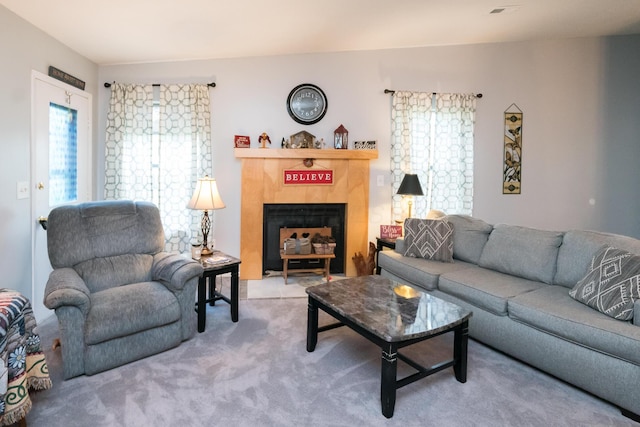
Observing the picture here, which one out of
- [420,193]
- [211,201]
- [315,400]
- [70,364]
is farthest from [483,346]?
[70,364]

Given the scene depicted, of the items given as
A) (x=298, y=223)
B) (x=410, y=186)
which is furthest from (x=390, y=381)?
A: (x=298, y=223)

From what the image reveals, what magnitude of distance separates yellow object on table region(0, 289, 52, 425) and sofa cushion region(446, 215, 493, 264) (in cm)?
328

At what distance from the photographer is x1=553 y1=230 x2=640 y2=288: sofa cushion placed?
2631mm

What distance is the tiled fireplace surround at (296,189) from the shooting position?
14.4 ft

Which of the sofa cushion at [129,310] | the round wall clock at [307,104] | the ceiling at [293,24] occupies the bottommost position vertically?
the sofa cushion at [129,310]

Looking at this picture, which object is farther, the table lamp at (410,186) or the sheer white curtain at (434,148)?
the sheer white curtain at (434,148)

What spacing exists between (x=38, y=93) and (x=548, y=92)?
5.68 meters

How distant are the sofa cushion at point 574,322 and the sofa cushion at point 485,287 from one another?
8 cm

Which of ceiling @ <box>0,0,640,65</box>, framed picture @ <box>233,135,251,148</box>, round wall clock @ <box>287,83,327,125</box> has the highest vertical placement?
ceiling @ <box>0,0,640,65</box>

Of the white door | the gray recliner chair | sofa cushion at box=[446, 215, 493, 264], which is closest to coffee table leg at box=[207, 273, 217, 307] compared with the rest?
the gray recliner chair

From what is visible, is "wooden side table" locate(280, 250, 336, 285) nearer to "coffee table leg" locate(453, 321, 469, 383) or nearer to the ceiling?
"coffee table leg" locate(453, 321, 469, 383)

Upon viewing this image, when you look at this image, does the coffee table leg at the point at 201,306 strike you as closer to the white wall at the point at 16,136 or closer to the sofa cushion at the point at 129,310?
the sofa cushion at the point at 129,310

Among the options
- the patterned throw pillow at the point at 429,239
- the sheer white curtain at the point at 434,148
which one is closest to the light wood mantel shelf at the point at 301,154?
the sheer white curtain at the point at 434,148

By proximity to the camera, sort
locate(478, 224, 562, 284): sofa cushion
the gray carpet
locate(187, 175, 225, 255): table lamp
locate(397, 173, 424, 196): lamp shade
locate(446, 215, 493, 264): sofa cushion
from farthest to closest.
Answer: locate(397, 173, 424, 196): lamp shade, locate(446, 215, 493, 264): sofa cushion, locate(187, 175, 225, 255): table lamp, locate(478, 224, 562, 284): sofa cushion, the gray carpet
